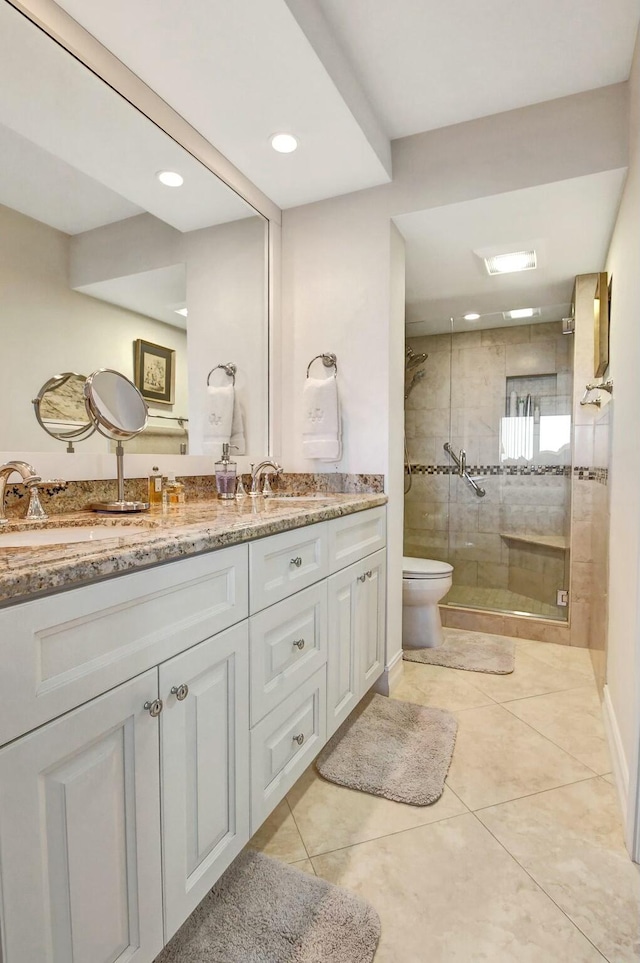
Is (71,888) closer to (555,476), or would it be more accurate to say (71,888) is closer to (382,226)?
(382,226)

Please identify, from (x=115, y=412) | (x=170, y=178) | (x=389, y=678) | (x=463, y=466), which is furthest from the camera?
(x=463, y=466)

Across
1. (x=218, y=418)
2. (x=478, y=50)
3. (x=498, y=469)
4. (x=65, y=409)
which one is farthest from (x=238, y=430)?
(x=498, y=469)

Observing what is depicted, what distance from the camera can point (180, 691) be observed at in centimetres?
90

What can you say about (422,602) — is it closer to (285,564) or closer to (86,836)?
(285,564)

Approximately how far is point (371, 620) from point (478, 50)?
2011 millimetres

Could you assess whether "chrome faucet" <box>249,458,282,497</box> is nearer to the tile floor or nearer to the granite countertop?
the granite countertop

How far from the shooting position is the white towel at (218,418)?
6.61ft

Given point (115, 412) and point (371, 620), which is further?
point (371, 620)

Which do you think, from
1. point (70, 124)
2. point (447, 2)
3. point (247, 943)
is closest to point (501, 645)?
point (247, 943)

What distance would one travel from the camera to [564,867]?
124cm

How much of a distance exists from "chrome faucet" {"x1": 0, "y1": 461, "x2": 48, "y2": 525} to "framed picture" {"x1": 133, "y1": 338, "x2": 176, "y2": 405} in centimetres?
56

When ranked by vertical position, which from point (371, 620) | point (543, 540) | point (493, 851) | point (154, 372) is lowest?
point (493, 851)

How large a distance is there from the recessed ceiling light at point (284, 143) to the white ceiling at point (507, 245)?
0.53 metres

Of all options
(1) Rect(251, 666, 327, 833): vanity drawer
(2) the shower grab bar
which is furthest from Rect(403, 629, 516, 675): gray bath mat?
(1) Rect(251, 666, 327, 833): vanity drawer
